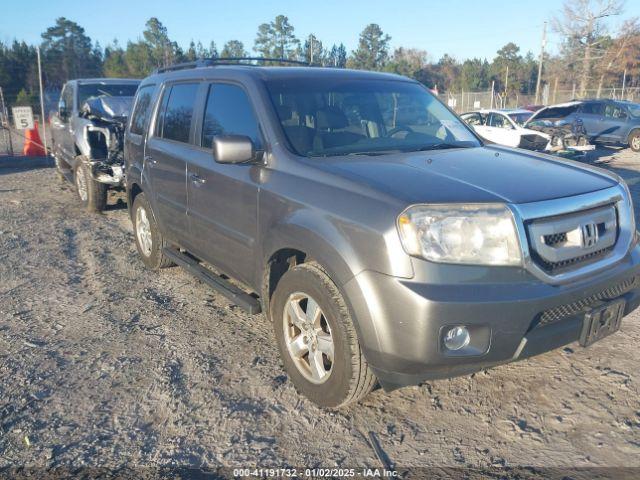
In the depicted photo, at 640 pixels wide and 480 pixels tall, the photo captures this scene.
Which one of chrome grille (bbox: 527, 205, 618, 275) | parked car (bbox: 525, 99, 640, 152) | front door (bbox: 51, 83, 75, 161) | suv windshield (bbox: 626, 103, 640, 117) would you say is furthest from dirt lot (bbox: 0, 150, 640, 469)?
suv windshield (bbox: 626, 103, 640, 117)

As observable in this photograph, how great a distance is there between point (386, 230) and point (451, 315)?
0.49 metres

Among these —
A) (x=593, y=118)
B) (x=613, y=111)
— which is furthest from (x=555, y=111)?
(x=613, y=111)

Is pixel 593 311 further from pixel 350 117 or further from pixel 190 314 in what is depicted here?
pixel 190 314

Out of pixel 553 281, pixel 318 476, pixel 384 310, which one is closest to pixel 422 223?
pixel 384 310

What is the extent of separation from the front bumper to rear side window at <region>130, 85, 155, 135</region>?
11.4ft

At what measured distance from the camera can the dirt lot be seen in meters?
2.80

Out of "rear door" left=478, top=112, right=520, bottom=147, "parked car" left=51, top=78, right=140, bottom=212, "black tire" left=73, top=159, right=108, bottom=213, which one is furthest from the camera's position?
"rear door" left=478, top=112, right=520, bottom=147

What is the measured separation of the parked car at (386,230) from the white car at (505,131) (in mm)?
9401

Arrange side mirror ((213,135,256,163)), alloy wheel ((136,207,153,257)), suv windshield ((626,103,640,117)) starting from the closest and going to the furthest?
side mirror ((213,135,256,163))
alloy wheel ((136,207,153,257))
suv windshield ((626,103,640,117))

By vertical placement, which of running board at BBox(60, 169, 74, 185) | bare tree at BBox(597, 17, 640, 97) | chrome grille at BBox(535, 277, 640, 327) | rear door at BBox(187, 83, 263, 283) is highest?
bare tree at BBox(597, 17, 640, 97)

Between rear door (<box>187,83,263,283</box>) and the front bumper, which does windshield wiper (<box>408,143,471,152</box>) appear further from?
the front bumper

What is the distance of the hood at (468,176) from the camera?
2.73m

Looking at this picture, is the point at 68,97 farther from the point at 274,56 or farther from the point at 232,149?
the point at 274,56

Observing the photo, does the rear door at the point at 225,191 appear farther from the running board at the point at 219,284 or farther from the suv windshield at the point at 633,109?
the suv windshield at the point at 633,109
